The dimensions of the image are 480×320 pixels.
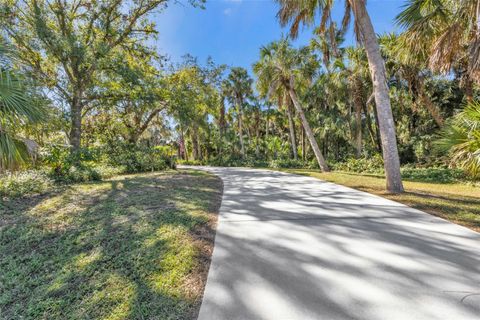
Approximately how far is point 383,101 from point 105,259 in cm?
692

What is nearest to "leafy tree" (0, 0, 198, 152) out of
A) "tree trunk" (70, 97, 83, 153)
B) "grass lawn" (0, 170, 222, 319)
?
"tree trunk" (70, 97, 83, 153)

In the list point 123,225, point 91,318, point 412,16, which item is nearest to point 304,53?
point 412,16

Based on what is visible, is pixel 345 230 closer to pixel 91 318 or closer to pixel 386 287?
pixel 386 287

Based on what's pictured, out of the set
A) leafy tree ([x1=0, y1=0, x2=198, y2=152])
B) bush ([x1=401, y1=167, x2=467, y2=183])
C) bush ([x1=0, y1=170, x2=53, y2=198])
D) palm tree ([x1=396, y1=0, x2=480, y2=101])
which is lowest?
bush ([x1=401, y1=167, x2=467, y2=183])

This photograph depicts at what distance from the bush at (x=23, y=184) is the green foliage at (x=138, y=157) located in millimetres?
4762

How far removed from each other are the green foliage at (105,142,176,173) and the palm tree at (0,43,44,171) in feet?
28.0

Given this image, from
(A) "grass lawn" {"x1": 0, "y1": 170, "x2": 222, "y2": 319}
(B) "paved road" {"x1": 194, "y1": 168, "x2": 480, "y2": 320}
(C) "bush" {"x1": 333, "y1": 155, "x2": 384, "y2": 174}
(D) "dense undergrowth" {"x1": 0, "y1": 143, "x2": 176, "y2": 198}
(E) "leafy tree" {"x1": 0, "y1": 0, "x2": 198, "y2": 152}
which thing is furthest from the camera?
(C) "bush" {"x1": 333, "y1": 155, "x2": 384, "y2": 174}

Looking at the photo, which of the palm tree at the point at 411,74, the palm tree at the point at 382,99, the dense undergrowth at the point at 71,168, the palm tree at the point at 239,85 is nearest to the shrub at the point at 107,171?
the dense undergrowth at the point at 71,168

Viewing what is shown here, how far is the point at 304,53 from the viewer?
46.0 ft

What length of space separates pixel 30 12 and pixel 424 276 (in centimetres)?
1347

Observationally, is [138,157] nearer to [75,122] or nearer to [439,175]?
[75,122]

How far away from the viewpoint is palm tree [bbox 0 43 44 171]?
3.48 metres

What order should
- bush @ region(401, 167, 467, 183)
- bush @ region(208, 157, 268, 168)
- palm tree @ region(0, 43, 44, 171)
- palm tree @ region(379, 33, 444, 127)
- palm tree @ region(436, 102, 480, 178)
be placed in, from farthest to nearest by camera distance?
bush @ region(208, 157, 268, 168) < palm tree @ region(379, 33, 444, 127) < bush @ region(401, 167, 467, 183) < palm tree @ region(436, 102, 480, 178) < palm tree @ region(0, 43, 44, 171)

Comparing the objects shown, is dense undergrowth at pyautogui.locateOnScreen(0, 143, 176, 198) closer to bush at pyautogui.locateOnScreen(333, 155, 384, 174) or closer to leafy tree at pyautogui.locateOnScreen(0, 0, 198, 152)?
leafy tree at pyautogui.locateOnScreen(0, 0, 198, 152)
